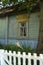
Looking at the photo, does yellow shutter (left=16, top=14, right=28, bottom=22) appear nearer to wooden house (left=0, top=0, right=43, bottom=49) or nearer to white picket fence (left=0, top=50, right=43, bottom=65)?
wooden house (left=0, top=0, right=43, bottom=49)

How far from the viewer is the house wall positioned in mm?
18275

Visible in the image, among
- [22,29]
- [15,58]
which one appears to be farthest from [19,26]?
[15,58]

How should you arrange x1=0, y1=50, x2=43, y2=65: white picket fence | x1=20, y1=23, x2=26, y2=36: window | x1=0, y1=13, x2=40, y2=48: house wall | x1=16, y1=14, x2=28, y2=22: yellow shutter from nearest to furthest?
x1=0, y1=50, x2=43, y2=65: white picket fence, x1=0, y1=13, x2=40, y2=48: house wall, x1=16, y1=14, x2=28, y2=22: yellow shutter, x1=20, y1=23, x2=26, y2=36: window

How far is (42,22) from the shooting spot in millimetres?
10938

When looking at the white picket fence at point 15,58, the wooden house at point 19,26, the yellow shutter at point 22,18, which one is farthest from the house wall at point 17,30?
the white picket fence at point 15,58

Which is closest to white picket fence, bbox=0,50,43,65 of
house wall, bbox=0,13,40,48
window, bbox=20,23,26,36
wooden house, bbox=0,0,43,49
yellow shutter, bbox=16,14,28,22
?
wooden house, bbox=0,0,43,49

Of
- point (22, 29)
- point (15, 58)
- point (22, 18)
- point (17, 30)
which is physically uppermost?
point (22, 18)

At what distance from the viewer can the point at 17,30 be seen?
2075 centimetres

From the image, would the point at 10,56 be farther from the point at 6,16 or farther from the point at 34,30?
the point at 6,16

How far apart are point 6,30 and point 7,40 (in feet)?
3.28

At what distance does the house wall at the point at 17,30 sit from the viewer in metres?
18.3

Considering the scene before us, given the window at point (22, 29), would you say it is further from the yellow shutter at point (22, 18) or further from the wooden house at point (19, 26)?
the yellow shutter at point (22, 18)

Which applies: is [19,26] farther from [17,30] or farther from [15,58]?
[15,58]

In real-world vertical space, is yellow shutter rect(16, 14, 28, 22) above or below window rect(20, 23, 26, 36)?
above
